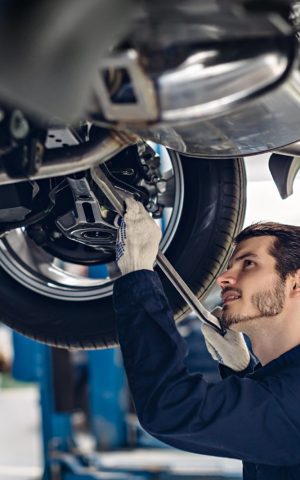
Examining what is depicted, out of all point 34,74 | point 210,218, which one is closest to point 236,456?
point 210,218

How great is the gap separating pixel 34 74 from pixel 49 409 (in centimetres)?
346

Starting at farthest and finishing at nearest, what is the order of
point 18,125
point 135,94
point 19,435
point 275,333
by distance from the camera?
point 19,435
point 275,333
point 18,125
point 135,94

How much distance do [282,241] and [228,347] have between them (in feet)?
0.82

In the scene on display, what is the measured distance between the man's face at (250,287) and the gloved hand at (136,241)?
0.21 metres

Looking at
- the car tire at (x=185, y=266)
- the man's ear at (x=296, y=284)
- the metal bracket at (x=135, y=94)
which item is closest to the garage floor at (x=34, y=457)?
the car tire at (x=185, y=266)

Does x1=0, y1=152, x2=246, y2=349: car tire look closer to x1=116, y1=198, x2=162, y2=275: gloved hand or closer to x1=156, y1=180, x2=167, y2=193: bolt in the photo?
x1=156, y1=180, x2=167, y2=193: bolt

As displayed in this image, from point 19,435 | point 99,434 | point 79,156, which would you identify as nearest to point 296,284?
point 79,156

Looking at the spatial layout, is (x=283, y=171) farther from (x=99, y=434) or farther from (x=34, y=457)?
(x=34, y=457)

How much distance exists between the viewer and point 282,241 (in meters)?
1.76

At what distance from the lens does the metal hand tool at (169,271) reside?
154cm

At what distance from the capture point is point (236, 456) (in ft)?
5.22

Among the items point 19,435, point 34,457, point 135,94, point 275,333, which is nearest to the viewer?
point 135,94

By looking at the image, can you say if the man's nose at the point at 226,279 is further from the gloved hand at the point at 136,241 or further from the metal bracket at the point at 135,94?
the metal bracket at the point at 135,94

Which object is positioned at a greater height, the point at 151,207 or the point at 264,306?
the point at 151,207
